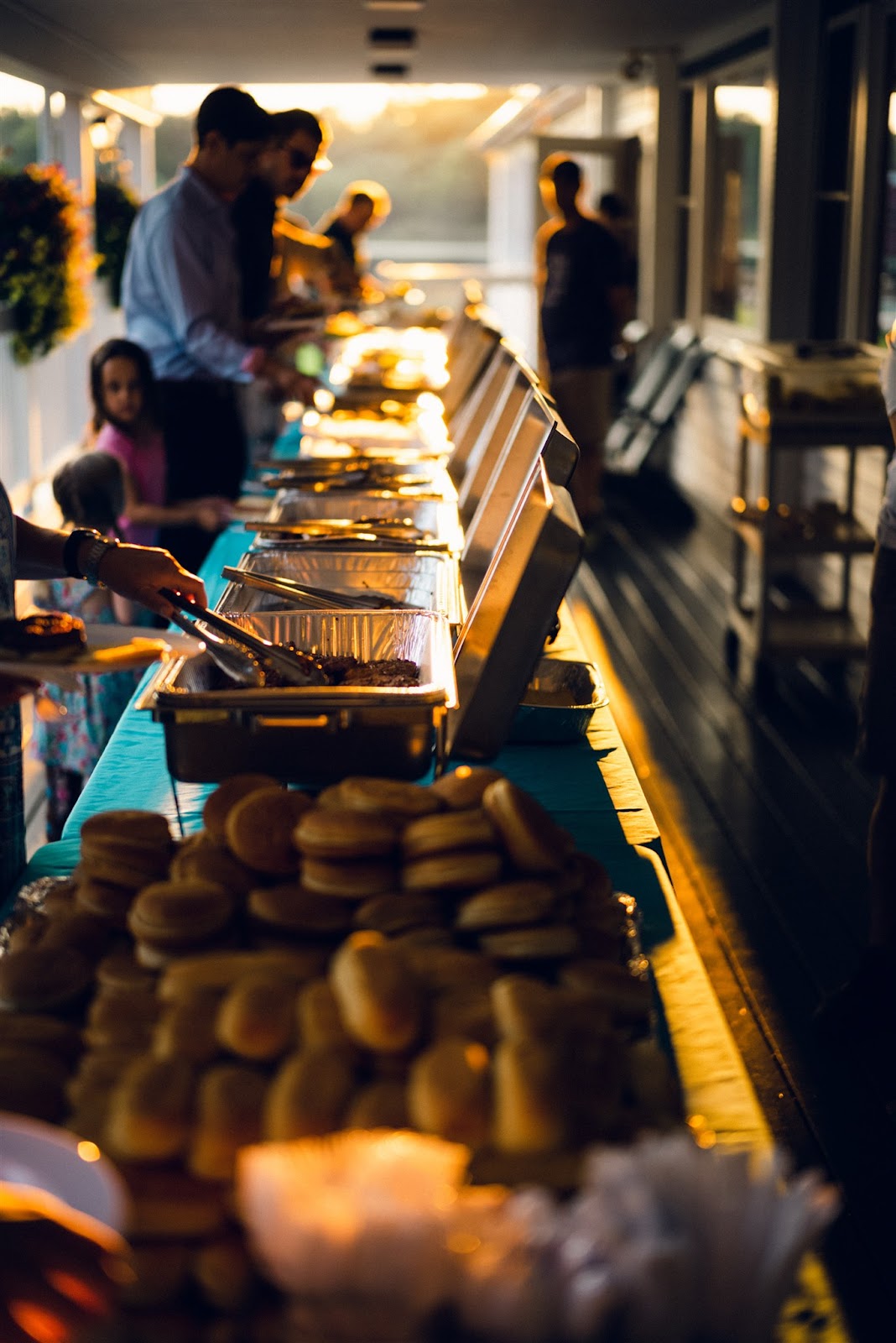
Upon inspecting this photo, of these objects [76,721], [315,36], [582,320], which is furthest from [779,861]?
[315,36]

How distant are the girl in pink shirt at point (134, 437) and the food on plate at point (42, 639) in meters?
2.04

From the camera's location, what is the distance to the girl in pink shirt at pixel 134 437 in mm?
3377

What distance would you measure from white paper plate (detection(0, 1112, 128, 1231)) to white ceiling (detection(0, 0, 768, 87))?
5.70 metres

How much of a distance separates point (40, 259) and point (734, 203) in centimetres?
426

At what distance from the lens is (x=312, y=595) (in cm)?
206

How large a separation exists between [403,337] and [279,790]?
545 cm

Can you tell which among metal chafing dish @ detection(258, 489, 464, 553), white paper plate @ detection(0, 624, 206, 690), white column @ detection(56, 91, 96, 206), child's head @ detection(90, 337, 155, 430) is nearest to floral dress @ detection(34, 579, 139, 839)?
metal chafing dish @ detection(258, 489, 464, 553)

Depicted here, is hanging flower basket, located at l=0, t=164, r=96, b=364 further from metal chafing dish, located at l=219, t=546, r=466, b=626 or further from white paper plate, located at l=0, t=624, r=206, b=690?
white paper plate, located at l=0, t=624, r=206, b=690

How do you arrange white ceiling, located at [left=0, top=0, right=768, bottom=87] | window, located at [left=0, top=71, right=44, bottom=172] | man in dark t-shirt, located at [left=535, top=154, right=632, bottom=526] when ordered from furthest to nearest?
man in dark t-shirt, located at [left=535, top=154, right=632, bottom=526] < window, located at [left=0, top=71, right=44, bottom=172] < white ceiling, located at [left=0, top=0, right=768, bottom=87]

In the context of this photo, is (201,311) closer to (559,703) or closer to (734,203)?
(559,703)

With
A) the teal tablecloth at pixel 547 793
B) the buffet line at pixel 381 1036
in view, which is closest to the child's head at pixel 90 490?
the teal tablecloth at pixel 547 793

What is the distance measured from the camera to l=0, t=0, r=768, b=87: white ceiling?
593 cm

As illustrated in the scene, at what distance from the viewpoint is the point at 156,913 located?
1.03 m

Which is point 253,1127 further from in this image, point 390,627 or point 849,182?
point 849,182
